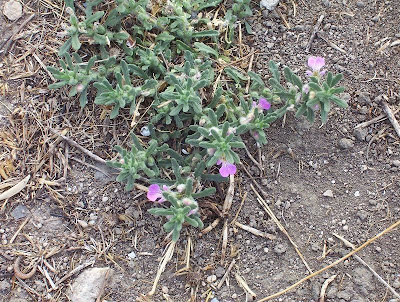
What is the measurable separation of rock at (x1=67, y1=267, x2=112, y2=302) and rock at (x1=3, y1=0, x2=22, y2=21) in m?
1.90

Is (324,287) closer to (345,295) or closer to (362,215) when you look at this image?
(345,295)

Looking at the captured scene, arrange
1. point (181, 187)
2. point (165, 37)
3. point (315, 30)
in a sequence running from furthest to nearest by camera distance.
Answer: point (315, 30) → point (165, 37) → point (181, 187)

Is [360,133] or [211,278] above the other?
[360,133]

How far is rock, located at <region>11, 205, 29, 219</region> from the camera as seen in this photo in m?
3.27

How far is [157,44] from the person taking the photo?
11.2 ft

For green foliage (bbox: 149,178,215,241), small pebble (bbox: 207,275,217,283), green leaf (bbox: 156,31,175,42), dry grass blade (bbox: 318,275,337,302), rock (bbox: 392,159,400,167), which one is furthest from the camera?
green leaf (bbox: 156,31,175,42)

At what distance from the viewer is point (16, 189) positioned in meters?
3.27

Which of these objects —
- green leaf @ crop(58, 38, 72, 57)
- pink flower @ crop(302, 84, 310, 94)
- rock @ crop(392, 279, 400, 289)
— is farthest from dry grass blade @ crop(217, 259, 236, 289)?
green leaf @ crop(58, 38, 72, 57)

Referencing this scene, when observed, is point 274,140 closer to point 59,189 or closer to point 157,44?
point 157,44

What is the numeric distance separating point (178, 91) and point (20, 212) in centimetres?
135

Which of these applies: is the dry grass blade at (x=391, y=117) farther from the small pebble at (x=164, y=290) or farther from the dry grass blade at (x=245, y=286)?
the small pebble at (x=164, y=290)

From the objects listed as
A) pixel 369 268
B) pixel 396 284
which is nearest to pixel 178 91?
pixel 369 268

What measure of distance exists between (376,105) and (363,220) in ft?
2.70

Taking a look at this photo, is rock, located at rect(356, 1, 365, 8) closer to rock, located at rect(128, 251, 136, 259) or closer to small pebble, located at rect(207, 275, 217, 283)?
small pebble, located at rect(207, 275, 217, 283)
